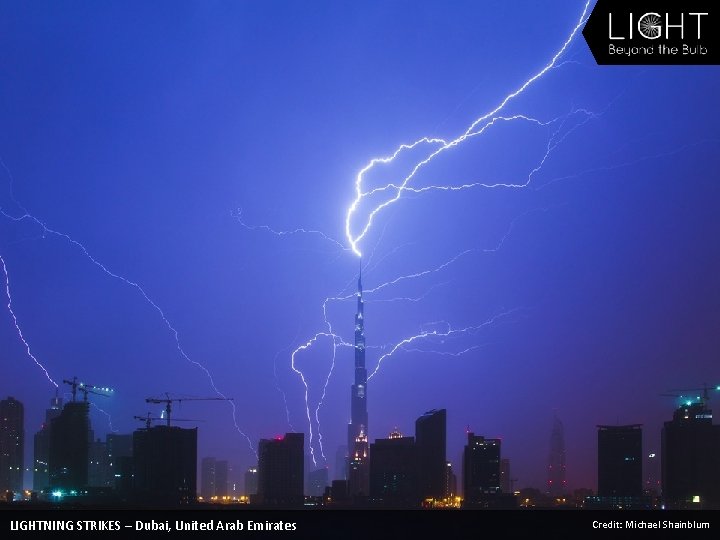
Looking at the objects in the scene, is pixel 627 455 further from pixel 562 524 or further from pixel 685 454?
pixel 562 524

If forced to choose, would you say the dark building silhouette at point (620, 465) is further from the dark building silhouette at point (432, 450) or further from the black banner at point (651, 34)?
the black banner at point (651, 34)

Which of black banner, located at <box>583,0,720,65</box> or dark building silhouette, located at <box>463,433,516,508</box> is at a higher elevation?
black banner, located at <box>583,0,720,65</box>

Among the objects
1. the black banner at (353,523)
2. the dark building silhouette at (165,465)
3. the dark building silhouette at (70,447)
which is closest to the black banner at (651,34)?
the black banner at (353,523)

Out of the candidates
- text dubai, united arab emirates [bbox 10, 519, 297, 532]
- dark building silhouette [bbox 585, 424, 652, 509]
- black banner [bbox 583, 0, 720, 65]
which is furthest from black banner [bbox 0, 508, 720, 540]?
dark building silhouette [bbox 585, 424, 652, 509]

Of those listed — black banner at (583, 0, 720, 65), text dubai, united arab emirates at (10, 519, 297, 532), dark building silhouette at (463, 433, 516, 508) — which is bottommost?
dark building silhouette at (463, 433, 516, 508)

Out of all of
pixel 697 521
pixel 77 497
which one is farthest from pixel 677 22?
pixel 77 497

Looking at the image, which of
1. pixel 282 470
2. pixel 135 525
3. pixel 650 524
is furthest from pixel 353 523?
pixel 282 470

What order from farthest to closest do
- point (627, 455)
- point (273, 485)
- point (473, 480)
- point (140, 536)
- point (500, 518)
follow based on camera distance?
point (473, 480), point (627, 455), point (273, 485), point (500, 518), point (140, 536)

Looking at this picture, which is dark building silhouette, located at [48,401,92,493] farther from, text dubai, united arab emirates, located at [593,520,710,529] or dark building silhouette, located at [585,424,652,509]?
text dubai, united arab emirates, located at [593,520,710,529]
